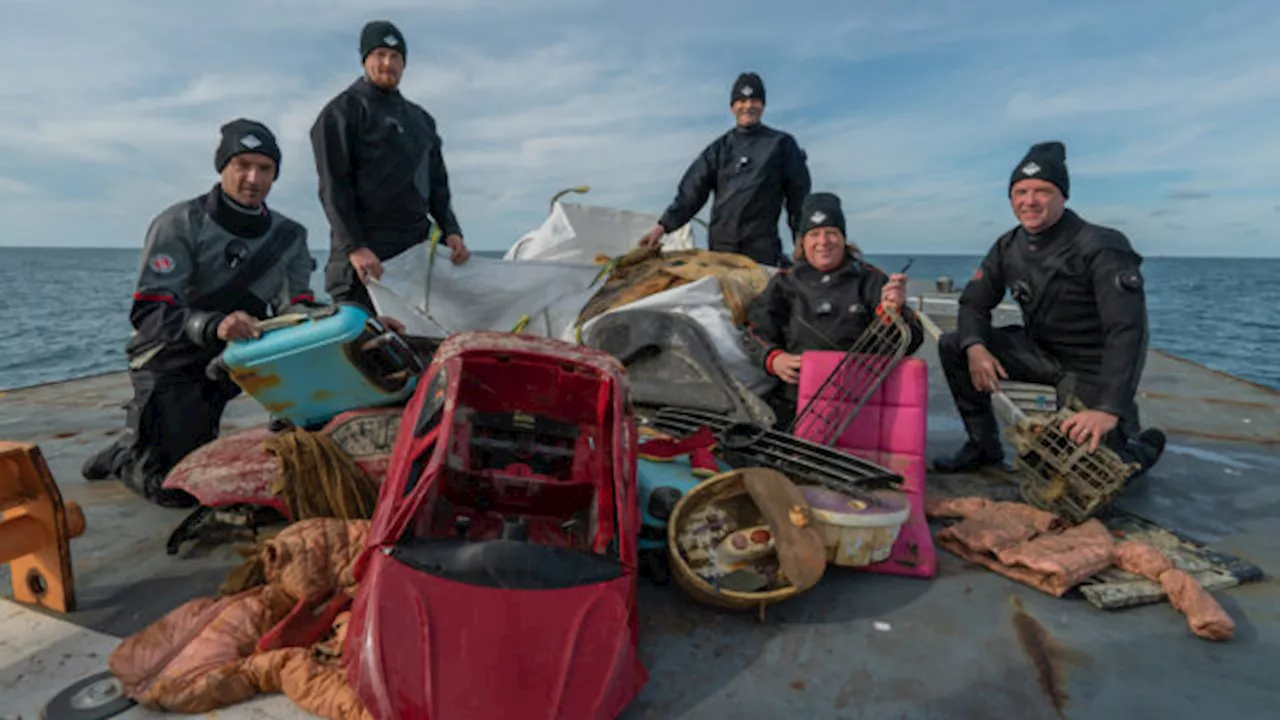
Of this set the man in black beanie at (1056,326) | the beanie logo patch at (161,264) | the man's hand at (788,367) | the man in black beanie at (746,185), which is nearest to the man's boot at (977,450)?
the man in black beanie at (1056,326)

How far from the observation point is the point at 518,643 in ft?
6.71

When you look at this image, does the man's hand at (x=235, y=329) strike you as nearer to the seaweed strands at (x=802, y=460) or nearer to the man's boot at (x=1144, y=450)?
the seaweed strands at (x=802, y=460)

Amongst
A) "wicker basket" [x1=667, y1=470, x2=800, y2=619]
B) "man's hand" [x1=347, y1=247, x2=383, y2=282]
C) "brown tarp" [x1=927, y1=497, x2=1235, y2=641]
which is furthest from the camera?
"man's hand" [x1=347, y1=247, x2=383, y2=282]

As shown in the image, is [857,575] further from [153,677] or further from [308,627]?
[153,677]

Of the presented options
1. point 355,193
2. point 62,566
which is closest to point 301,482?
point 62,566

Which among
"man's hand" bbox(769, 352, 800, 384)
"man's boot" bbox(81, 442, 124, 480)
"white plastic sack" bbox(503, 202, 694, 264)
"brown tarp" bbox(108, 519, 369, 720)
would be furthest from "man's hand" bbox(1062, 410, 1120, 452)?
"man's boot" bbox(81, 442, 124, 480)

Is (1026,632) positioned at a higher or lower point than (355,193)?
lower

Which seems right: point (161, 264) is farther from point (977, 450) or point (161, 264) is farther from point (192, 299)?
point (977, 450)

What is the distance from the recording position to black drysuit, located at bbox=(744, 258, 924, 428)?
4309 mm

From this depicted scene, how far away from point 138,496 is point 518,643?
2990 millimetres

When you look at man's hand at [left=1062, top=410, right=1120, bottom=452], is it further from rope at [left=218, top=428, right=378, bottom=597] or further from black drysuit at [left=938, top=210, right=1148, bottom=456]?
rope at [left=218, top=428, right=378, bottom=597]

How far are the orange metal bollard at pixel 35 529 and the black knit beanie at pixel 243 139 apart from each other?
1859 mm

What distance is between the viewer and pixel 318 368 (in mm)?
3514

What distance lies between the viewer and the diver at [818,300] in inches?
168
